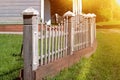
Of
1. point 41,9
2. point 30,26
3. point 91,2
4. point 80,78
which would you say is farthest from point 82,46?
point 91,2

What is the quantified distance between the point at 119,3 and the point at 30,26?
58.5 m

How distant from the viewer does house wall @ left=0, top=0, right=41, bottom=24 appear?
2372cm

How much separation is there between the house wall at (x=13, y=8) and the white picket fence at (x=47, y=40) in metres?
9.21

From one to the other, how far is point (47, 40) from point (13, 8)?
47.2ft

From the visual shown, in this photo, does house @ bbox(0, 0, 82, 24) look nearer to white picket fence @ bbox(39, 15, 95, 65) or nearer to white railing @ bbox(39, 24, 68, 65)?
white picket fence @ bbox(39, 15, 95, 65)

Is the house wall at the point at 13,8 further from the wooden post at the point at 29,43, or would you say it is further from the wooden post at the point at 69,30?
the wooden post at the point at 29,43

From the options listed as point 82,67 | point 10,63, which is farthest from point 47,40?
point 82,67

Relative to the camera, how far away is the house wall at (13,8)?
2372 cm

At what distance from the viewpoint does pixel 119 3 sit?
217 ft

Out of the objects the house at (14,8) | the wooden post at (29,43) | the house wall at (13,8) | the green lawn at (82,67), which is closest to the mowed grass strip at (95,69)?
the green lawn at (82,67)

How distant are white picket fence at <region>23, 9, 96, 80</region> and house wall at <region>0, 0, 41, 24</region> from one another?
9.21 m

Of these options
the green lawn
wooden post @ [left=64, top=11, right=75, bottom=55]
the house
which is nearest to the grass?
the green lawn

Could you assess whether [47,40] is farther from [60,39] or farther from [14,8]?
[14,8]

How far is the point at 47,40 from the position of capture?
397 inches
